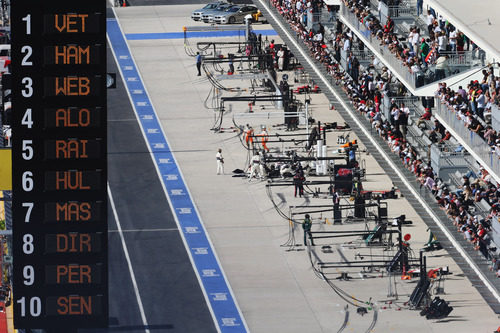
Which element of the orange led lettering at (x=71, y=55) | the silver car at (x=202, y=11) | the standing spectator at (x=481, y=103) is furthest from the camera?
the silver car at (x=202, y=11)

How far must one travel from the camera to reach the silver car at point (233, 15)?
102438 millimetres

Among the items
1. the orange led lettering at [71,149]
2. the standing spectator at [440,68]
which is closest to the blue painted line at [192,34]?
the standing spectator at [440,68]

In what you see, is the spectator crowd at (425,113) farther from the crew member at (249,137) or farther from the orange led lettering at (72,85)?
the orange led lettering at (72,85)

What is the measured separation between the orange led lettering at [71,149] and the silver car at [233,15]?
65.9m

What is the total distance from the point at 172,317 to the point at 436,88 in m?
14.8

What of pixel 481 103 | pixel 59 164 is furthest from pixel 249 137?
pixel 59 164

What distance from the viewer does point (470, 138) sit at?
5500cm

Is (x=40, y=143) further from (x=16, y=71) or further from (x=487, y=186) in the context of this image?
(x=487, y=186)

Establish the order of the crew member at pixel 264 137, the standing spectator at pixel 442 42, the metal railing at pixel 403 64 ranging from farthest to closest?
the crew member at pixel 264 137 < the standing spectator at pixel 442 42 < the metal railing at pixel 403 64

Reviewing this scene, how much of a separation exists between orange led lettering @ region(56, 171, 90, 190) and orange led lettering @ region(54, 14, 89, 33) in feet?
11.3

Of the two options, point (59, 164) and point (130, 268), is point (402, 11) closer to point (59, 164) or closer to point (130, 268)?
point (130, 268)

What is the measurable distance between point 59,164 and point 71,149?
459 millimetres

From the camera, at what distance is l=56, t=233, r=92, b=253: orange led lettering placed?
37750mm

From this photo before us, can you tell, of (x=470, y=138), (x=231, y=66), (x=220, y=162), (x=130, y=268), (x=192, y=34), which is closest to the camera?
(x=470, y=138)
